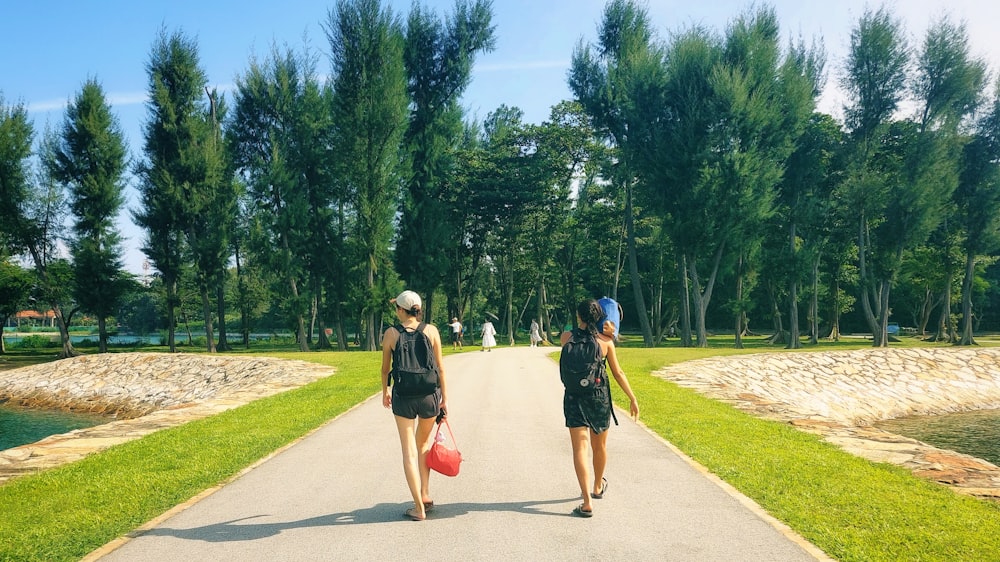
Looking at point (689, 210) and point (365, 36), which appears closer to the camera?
point (689, 210)

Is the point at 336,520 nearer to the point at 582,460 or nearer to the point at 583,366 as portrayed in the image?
the point at 582,460

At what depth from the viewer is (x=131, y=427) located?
11.2 metres

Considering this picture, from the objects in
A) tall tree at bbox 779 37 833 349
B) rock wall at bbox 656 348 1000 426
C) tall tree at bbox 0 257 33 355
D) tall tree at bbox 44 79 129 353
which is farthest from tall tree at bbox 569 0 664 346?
tall tree at bbox 0 257 33 355

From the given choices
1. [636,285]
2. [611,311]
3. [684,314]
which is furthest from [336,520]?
[636,285]

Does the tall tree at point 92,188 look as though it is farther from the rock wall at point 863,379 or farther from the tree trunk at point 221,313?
the rock wall at point 863,379

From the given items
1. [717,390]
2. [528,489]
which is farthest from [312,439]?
[717,390]

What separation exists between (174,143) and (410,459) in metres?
38.3

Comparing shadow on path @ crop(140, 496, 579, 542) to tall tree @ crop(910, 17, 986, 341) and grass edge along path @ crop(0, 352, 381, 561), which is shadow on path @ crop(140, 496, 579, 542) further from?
tall tree @ crop(910, 17, 986, 341)

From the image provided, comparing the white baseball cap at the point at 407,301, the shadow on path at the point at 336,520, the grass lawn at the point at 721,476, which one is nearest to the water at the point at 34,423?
the grass lawn at the point at 721,476

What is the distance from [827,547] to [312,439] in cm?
685

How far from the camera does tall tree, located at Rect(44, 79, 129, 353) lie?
3881 centimetres

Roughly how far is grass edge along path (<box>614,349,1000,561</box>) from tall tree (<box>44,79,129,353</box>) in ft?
129

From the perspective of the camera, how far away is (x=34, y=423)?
19.3m

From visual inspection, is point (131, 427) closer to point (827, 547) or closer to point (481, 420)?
point (481, 420)
